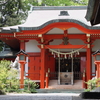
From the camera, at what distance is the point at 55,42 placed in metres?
17.3

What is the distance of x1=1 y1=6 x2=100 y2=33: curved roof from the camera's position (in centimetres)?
1471

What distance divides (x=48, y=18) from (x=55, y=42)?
1645 millimetres

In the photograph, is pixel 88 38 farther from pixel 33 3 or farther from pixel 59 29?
pixel 33 3

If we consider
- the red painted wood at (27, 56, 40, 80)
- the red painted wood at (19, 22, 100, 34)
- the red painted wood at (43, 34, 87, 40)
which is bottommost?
the red painted wood at (27, 56, 40, 80)

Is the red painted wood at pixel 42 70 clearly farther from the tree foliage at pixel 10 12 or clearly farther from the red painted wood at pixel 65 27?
the tree foliage at pixel 10 12

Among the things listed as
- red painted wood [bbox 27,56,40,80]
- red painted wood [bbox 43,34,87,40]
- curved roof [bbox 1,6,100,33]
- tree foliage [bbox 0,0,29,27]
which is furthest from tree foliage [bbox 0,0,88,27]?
red painted wood [bbox 43,34,87,40]

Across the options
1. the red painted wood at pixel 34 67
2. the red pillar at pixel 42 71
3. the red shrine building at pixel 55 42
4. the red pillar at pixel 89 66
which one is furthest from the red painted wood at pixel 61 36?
the red painted wood at pixel 34 67

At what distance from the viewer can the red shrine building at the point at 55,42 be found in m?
15.0

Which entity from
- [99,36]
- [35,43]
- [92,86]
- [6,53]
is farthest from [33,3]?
[92,86]

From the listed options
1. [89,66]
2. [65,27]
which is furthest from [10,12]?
[89,66]

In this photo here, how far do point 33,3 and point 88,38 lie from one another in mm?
12932

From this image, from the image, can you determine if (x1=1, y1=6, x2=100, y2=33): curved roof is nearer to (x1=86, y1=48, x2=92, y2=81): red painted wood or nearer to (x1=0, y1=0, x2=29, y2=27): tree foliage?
(x1=86, y1=48, x2=92, y2=81): red painted wood

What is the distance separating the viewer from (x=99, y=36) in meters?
15.9

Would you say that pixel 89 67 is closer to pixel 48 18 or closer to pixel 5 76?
pixel 48 18
